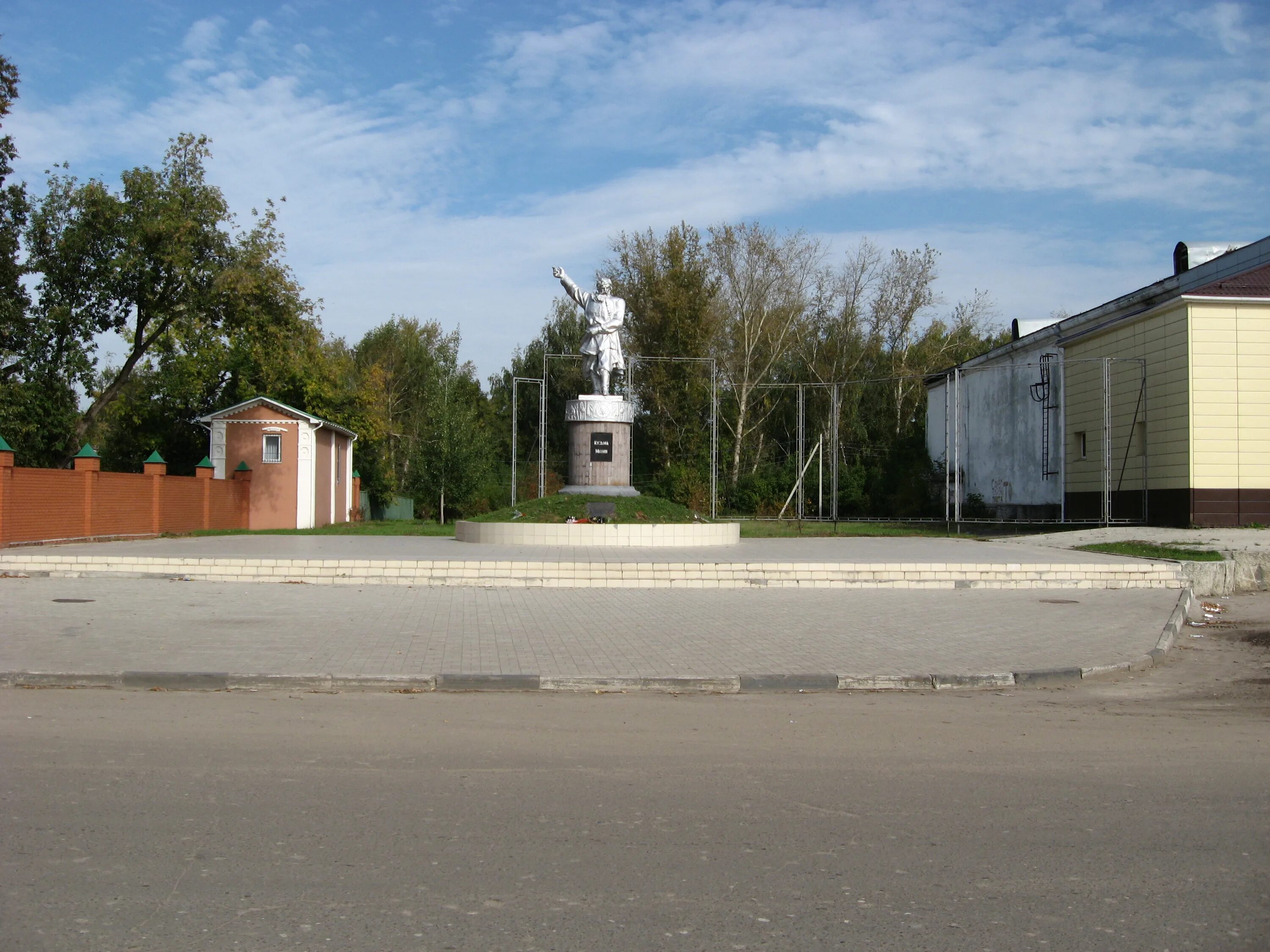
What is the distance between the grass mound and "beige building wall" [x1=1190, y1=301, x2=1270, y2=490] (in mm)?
→ 11653

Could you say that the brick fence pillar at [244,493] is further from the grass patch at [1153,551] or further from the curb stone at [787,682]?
the curb stone at [787,682]

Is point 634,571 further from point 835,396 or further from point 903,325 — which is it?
point 903,325

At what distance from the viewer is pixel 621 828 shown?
15.3ft

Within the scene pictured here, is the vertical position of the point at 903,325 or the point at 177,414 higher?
the point at 903,325

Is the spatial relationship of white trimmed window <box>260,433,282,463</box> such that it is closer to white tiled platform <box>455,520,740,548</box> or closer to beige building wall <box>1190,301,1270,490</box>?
white tiled platform <box>455,520,740,548</box>

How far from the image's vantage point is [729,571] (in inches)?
611

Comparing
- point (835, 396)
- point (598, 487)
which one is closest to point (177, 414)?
point (598, 487)

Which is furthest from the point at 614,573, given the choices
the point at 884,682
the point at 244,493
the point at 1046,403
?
the point at 244,493

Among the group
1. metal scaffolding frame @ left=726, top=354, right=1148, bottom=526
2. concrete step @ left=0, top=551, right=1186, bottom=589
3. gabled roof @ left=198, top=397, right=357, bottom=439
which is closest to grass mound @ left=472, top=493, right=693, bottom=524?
metal scaffolding frame @ left=726, top=354, right=1148, bottom=526

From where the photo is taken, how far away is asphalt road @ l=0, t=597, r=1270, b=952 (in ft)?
12.0

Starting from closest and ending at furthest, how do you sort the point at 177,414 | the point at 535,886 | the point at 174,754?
the point at 535,886
the point at 174,754
the point at 177,414

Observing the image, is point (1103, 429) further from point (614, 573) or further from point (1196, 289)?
point (614, 573)

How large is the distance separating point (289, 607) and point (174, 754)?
6.60 meters

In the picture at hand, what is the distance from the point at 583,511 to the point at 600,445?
3.02 metres
